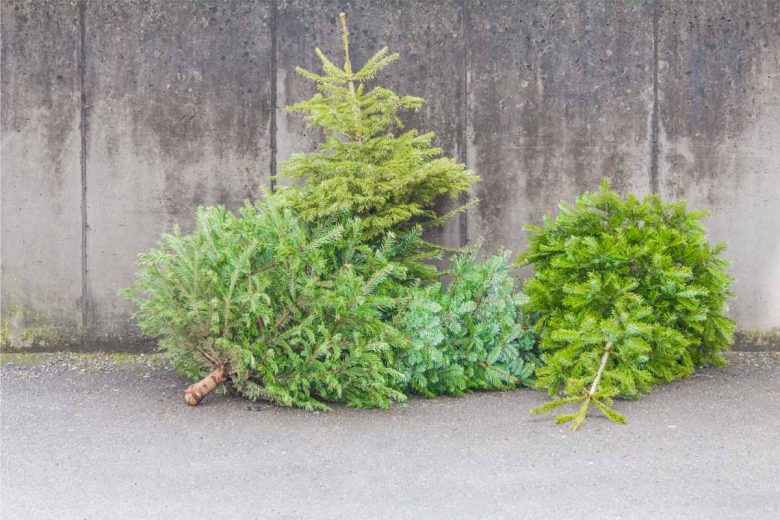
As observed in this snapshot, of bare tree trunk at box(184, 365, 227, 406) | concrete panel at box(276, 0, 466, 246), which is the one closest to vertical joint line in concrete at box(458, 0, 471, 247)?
concrete panel at box(276, 0, 466, 246)

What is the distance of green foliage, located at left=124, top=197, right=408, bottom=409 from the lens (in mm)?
4707

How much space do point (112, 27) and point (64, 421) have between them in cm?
296

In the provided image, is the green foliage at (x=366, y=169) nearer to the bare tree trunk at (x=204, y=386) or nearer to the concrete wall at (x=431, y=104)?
the concrete wall at (x=431, y=104)

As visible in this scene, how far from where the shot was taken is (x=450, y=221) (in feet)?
20.0

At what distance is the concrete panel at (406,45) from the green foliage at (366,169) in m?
0.46

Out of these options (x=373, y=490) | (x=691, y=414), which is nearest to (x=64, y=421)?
(x=373, y=490)

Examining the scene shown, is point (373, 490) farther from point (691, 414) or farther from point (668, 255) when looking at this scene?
point (668, 255)

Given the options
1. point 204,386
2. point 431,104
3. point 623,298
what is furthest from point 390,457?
point 431,104

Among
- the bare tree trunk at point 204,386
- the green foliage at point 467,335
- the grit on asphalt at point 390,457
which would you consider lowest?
the grit on asphalt at point 390,457

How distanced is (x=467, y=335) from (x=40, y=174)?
11.0 feet

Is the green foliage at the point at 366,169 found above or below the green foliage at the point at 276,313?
above

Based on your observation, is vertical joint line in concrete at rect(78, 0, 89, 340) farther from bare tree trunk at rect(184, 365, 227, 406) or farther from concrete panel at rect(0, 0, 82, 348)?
bare tree trunk at rect(184, 365, 227, 406)

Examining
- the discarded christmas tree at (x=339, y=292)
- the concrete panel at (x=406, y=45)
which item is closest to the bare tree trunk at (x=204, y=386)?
the discarded christmas tree at (x=339, y=292)

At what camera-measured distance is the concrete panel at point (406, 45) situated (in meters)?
6.03
